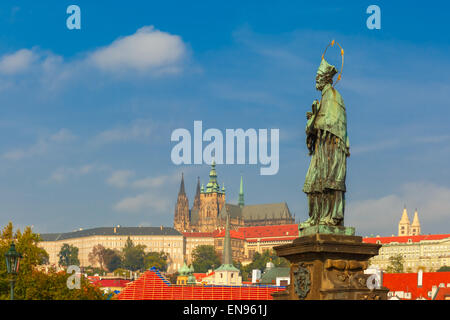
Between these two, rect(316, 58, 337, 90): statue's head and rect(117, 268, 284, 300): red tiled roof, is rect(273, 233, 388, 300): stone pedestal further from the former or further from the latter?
rect(117, 268, 284, 300): red tiled roof

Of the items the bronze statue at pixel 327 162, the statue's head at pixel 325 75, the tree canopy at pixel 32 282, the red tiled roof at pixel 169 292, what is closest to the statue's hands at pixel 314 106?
the bronze statue at pixel 327 162

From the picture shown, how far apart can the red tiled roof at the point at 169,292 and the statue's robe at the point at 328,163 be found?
39.7m

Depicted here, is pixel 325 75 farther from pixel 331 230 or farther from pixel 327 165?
pixel 331 230

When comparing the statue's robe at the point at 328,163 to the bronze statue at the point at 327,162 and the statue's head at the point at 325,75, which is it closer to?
the bronze statue at the point at 327,162

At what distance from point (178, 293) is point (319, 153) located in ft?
150

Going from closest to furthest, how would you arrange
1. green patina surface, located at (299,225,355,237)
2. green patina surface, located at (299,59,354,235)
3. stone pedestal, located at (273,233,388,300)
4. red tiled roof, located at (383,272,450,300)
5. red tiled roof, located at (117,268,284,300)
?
stone pedestal, located at (273,233,388,300) < green patina surface, located at (299,225,355,237) < green patina surface, located at (299,59,354,235) < red tiled roof, located at (117,268,284,300) < red tiled roof, located at (383,272,450,300)

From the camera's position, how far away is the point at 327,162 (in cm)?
1788

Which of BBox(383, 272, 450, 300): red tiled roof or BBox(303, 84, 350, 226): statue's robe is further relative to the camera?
BBox(383, 272, 450, 300): red tiled roof

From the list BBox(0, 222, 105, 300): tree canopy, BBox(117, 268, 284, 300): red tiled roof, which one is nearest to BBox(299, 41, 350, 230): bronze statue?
BBox(0, 222, 105, 300): tree canopy

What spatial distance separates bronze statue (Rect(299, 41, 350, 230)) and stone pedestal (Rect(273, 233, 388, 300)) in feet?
2.75

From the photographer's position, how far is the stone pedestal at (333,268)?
16.7 m

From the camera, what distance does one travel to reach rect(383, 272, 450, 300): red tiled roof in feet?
284
